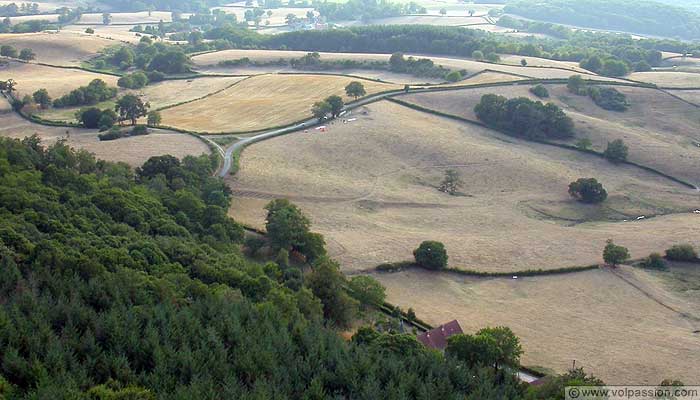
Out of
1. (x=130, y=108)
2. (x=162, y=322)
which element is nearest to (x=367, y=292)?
(x=162, y=322)

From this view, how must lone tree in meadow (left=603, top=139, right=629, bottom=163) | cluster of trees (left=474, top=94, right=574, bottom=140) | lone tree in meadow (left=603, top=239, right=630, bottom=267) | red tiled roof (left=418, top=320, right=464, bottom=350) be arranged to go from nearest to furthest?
red tiled roof (left=418, top=320, right=464, bottom=350)
lone tree in meadow (left=603, top=239, right=630, bottom=267)
lone tree in meadow (left=603, top=139, right=629, bottom=163)
cluster of trees (left=474, top=94, right=574, bottom=140)

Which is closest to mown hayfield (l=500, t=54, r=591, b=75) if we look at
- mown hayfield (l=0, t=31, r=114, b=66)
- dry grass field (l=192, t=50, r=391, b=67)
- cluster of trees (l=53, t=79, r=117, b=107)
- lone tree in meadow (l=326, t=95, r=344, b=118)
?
dry grass field (l=192, t=50, r=391, b=67)

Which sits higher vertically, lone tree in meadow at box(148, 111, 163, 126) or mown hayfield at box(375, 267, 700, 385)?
lone tree in meadow at box(148, 111, 163, 126)

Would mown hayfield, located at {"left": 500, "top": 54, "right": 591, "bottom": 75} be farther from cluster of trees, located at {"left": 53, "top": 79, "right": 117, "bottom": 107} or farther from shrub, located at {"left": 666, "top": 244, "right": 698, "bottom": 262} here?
cluster of trees, located at {"left": 53, "top": 79, "right": 117, "bottom": 107}

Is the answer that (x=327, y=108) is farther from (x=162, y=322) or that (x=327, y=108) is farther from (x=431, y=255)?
(x=162, y=322)

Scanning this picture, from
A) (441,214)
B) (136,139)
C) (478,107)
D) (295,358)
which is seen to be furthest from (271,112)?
(295,358)

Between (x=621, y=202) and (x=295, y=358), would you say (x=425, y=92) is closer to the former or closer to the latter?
(x=621, y=202)
